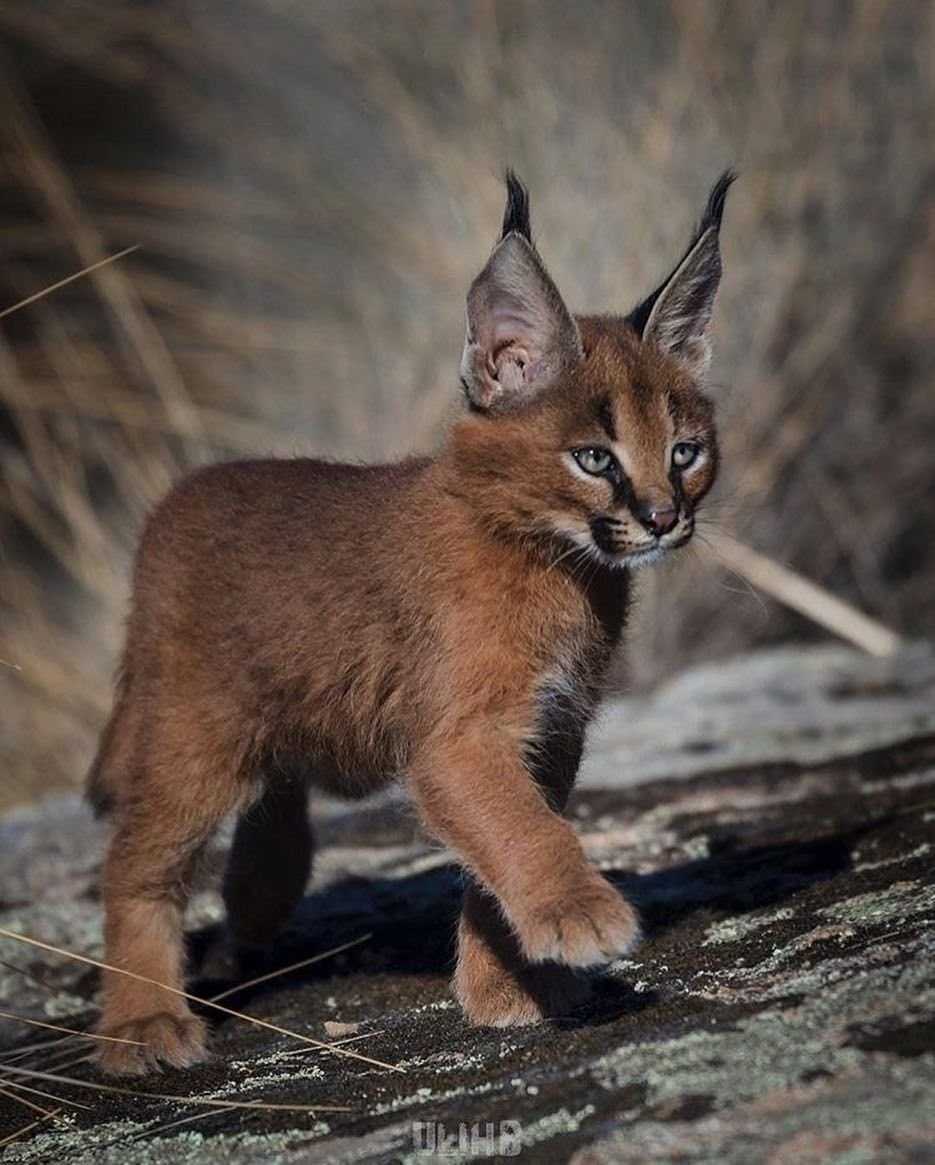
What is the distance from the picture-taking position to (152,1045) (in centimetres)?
402

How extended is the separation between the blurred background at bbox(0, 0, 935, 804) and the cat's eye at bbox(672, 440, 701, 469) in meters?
3.62

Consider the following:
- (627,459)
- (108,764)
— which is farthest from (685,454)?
(108,764)

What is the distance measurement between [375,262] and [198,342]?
1.44 meters

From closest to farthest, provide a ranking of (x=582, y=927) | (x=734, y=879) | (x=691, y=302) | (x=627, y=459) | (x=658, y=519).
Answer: (x=582, y=927) < (x=658, y=519) < (x=627, y=459) < (x=691, y=302) < (x=734, y=879)

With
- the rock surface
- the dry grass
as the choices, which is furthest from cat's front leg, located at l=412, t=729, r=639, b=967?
the dry grass

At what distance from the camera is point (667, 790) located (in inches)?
226

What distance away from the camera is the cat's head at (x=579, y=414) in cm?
385

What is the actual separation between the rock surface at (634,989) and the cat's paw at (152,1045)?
0.24ft

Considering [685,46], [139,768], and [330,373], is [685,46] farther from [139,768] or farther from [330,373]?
[139,768]

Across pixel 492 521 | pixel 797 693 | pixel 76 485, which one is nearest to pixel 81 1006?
pixel 492 521

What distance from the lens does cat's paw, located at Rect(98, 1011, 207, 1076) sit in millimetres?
3977

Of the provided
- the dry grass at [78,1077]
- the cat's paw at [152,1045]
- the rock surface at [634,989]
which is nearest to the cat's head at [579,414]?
the rock surface at [634,989]

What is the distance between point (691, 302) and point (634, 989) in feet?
5.53

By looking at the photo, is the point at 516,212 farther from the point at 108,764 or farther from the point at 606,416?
the point at 108,764
